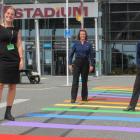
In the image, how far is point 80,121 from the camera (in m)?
10.1

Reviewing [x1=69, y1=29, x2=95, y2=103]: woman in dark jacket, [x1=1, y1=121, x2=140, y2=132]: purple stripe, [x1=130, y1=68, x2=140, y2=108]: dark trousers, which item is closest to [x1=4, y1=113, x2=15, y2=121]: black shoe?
[x1=1, y1=121, x2=140, y2=132]: purple stripe

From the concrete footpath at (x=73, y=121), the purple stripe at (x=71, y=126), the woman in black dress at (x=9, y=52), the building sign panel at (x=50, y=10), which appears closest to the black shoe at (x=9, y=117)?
the concrete footpath at (x=73, y=121)

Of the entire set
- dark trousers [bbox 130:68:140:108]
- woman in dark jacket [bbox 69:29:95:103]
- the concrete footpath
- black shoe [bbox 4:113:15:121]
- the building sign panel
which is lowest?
the concrete footpath

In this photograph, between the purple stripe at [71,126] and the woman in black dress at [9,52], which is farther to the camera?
the woman in black dress at [9,52]

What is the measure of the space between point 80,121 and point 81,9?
34.4 m

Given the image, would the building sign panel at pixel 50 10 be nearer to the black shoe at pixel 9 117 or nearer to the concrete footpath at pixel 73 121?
the concrete footpath at pixel 73 121

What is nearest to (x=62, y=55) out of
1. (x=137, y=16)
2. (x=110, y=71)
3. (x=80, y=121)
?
(x=110, y=71)

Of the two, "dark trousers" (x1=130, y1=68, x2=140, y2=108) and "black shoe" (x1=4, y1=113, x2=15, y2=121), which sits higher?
"dark trousers" (x1=130, y1=68, x2=140, y2=108)

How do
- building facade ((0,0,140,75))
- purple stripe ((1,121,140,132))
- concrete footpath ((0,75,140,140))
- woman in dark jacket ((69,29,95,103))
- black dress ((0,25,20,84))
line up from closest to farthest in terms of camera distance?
1. concrete footpath ((0,75,140,140))
2. purple stripe ((1,121,140,132))
3. black dress ((0,25,20,84))
4. woman in dark jacket ((69,29,95,103))
5. building facade ((0,0,140,75))

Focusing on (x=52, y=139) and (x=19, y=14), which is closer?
(x=52, y=139)

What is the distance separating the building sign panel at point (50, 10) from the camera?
47406mm

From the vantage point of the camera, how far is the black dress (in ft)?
31.6

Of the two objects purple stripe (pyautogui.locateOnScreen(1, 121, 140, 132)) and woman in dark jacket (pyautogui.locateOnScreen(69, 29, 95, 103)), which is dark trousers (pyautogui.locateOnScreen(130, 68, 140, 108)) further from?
purple stripe (pyautogui.locateOnScreen(1, 121, 140, 132))

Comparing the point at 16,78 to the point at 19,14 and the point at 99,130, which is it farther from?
the point at 19,14
